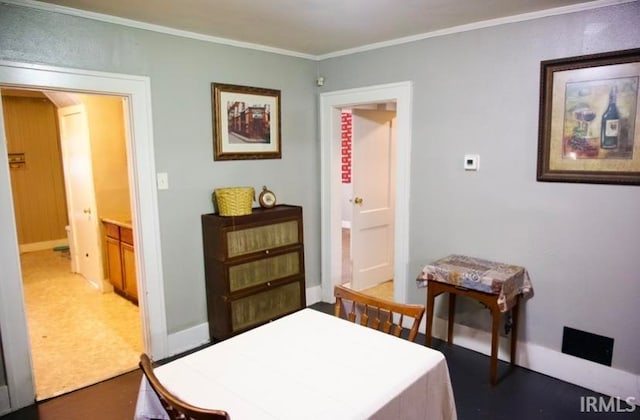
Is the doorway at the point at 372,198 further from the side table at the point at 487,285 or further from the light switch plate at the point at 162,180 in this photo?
the light switch plate at the point at 162,180

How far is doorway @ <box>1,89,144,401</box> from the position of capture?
308 centimetres

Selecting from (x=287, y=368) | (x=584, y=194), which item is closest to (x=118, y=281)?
(x=287, y=368)

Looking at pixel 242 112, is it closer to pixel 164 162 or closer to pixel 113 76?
pixel 164 162

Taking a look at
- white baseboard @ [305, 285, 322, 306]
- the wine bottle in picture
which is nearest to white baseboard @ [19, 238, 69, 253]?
white baseboard @ [305, 285, 322, 306]

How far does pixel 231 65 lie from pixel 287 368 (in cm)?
250

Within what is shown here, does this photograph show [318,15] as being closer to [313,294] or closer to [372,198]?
[372,198]

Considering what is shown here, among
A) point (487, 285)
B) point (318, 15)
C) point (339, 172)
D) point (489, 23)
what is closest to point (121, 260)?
point (339, 172)

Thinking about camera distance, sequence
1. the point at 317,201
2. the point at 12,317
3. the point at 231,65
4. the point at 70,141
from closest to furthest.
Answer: the point at 12,317 < the point at 231,65 < the point at 317,201 < the point at 70,141

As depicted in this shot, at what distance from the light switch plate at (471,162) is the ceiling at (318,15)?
882 mm

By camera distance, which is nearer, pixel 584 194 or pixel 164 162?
pixel 584 194

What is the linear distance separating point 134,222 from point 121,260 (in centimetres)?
145

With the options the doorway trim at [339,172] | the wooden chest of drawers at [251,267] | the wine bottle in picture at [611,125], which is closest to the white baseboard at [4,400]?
the wooden chest of drawers at [251,267]

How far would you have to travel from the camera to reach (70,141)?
4.55 m

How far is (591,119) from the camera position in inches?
96.5
